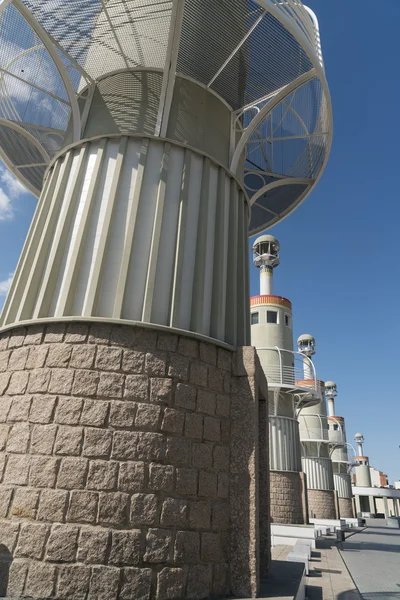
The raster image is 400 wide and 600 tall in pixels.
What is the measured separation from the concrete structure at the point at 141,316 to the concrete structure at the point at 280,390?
14.8 m

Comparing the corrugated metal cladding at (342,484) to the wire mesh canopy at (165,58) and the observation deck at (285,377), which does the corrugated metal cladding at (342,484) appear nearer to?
the observation deck at (285,377)

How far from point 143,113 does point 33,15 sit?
7.79ft

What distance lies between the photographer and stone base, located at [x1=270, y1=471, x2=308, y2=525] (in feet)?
66.4

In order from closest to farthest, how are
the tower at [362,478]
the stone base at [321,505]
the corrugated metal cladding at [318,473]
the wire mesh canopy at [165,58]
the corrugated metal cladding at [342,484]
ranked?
the wire mesh canopy at [165,58] → the stone base at [321,505] → the corrugated metal cladding at [318,473] → the corrugated metal cladding at [342,484] → the tower at [362,478]

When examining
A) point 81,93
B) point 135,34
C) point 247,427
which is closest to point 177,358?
point 247,427

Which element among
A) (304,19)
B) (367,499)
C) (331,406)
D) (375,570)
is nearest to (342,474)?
(331,406)

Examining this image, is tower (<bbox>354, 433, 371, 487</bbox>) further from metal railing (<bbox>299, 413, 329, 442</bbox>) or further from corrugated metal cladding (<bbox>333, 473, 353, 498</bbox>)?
metal railing (<bbox>299, 413, 329, 442</bbox>)

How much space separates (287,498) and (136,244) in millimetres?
18441

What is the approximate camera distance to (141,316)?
20.2 ft

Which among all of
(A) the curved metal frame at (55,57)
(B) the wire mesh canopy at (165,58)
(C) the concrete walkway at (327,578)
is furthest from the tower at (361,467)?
(A) the curved metal frame at (55,57)

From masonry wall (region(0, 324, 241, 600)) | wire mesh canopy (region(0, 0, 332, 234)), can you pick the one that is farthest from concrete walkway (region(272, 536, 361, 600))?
wire mesh canopy (region(0, 0, 332, 234))

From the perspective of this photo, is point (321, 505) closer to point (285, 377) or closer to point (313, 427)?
point (313, 427)

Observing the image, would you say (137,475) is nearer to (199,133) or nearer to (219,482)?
(219,482)

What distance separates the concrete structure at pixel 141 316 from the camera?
496cm
